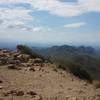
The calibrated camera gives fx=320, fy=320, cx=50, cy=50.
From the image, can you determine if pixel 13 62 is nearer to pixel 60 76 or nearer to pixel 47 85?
pixel 60 76

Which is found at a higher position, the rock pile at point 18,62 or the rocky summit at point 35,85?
the rock pile at point 18,62

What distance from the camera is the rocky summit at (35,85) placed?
16625mm

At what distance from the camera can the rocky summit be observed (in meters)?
16.6

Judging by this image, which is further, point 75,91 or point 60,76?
point 60,76

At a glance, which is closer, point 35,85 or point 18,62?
point 35,85

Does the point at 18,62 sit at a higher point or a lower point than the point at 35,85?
higher

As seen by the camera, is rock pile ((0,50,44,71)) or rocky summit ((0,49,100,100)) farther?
rock pile ((0,50,44,71))

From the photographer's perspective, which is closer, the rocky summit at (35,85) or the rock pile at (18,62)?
the rocky summit at (35,85)

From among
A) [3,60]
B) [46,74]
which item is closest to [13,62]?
[3,60]

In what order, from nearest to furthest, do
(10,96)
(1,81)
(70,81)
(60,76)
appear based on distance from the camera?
(10,96) → (1,81) → (70,81) → (60,76)

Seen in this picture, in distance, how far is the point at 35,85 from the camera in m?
19.9

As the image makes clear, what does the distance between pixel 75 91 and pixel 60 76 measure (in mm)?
5619

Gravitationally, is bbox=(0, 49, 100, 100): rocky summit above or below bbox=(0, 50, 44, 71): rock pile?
below

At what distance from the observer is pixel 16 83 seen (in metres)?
20.4
